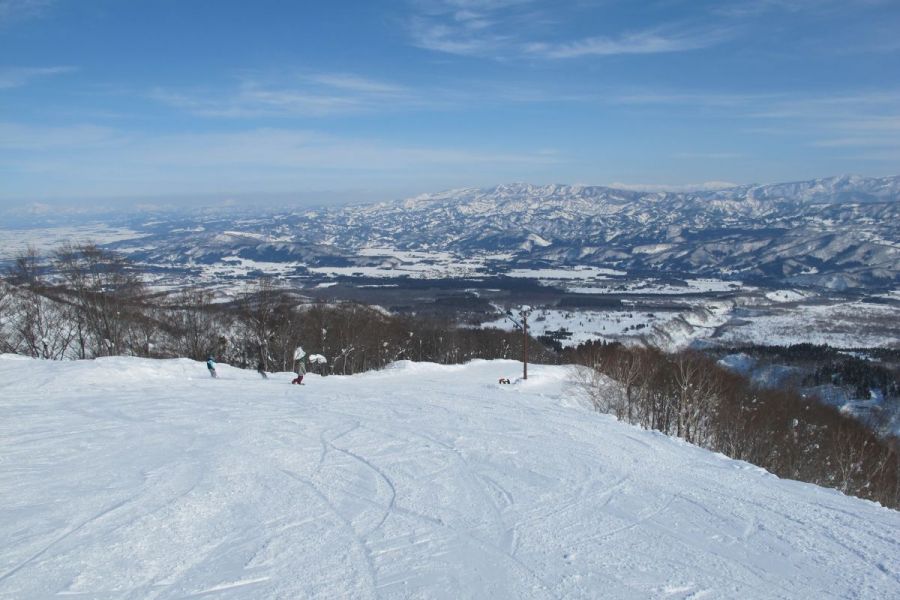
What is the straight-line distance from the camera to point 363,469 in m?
12.1

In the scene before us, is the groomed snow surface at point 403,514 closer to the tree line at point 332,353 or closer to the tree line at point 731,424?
the tree line at point 731,424

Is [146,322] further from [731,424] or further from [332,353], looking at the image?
[731,424]

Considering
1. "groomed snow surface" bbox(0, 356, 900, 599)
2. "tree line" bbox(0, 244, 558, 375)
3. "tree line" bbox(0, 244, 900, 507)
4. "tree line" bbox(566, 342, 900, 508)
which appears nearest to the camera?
"groomed snow surface" bbox(0, 356, 900, 599)

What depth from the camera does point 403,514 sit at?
965 cm

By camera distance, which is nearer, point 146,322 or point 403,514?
point 403,514

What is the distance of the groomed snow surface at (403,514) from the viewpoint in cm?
744

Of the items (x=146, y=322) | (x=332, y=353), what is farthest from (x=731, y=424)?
(x=146, y=322)

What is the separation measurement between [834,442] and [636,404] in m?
11.6

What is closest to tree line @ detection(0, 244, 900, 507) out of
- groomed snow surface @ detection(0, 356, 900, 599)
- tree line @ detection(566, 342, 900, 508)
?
tree line @ detection(566, 342, 900, 508)

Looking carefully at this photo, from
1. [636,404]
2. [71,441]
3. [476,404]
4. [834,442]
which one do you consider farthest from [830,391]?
[71,441]

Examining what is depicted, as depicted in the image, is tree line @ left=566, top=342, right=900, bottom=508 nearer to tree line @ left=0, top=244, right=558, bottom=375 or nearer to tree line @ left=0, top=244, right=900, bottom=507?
tree line @ left=0, top=244, right=900, bottom=507

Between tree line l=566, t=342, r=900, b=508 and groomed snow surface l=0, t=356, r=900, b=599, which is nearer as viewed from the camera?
groomed snow surface l=0, t=356, r=900, b=599

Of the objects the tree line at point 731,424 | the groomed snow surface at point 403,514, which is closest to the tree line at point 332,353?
the tree line at point 731,424

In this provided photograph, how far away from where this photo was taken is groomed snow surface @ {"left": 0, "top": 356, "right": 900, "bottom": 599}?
744 cm
